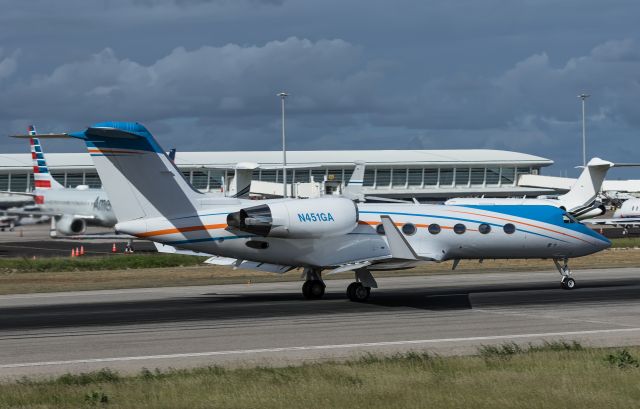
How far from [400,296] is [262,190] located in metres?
75.0

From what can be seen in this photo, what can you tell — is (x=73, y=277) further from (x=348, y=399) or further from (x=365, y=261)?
(x=348, y=399)

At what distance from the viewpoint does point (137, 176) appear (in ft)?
88.1

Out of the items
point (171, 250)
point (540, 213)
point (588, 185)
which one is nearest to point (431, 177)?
point (588, 185)

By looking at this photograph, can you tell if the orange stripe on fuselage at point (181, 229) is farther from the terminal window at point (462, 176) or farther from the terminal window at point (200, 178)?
the terminal window at point (462, 176)

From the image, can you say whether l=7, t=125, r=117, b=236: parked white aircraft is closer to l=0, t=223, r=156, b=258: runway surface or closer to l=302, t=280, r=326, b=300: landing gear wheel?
l=0, t=223, r=156, b=258: runway surface

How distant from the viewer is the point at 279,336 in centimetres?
2150

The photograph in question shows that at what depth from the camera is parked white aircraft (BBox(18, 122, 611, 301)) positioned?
88.2 feet

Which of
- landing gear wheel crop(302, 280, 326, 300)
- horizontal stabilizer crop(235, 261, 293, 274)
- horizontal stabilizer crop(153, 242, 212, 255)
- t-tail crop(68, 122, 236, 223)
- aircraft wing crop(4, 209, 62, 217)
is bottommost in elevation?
aircraft wing crop(4, 209, 62, 217)

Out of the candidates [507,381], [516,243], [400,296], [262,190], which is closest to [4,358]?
[507,381]

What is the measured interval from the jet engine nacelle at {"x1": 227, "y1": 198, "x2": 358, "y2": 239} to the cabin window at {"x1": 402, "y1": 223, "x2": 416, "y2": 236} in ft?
5.74

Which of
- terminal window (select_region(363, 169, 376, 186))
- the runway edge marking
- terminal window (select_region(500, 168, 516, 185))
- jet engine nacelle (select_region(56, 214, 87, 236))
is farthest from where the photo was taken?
terminal window (select_region(500, 168, 516, 185))

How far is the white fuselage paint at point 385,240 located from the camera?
1081 inches

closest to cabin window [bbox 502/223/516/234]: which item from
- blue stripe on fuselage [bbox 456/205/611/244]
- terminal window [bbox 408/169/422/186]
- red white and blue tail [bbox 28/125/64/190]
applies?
blue stripe on fuselage [bbox 456/205/611/244]

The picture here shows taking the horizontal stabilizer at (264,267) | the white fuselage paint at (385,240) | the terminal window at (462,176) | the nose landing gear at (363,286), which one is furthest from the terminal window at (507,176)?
the nose landing gear at (363,286)
